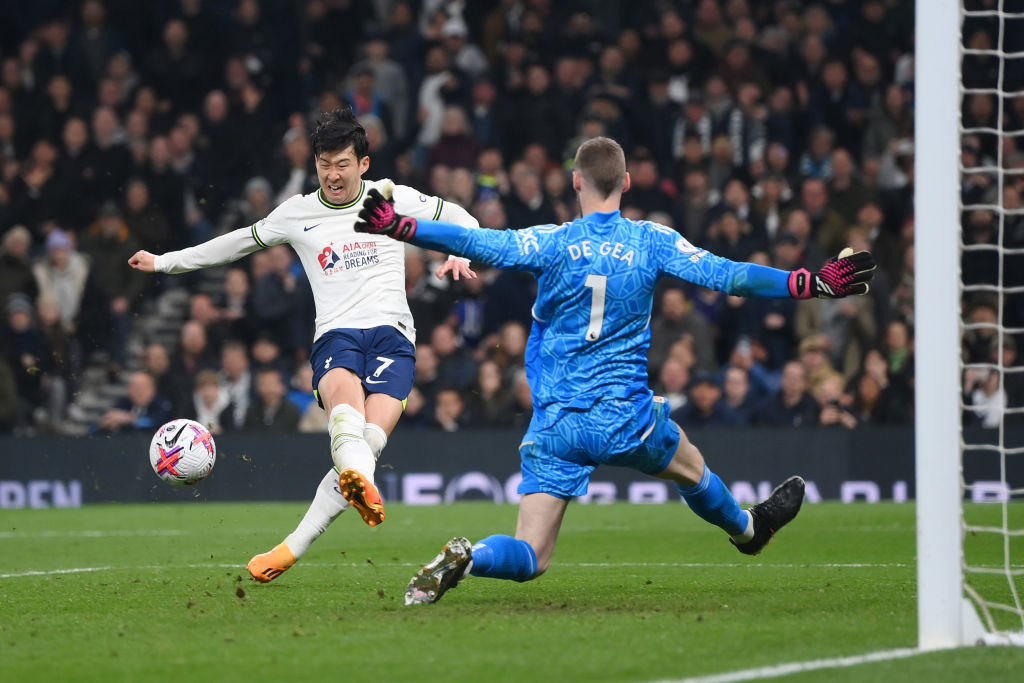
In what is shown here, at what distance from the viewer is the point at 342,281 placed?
848 cm

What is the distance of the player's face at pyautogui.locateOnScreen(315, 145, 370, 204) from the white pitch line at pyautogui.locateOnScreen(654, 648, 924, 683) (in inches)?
164

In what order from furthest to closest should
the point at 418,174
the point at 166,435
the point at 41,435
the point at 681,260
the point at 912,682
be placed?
the point at 418,174 → the point at 41,435 → the point at 166,435 → the point at 681,260 → the point at 912,682

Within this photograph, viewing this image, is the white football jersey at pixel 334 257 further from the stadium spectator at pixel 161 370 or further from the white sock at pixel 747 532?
the stadium spectator at pixel 161 370

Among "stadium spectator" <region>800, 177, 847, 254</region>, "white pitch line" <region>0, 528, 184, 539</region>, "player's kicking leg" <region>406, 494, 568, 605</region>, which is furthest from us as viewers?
"stadium spectator" <region>800, 177, 847, 254</region>

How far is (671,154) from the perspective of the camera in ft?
59.4

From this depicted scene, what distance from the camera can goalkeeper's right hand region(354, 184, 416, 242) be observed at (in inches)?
242

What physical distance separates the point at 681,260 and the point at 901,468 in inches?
346

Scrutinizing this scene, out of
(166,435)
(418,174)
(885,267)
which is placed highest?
(418,174)

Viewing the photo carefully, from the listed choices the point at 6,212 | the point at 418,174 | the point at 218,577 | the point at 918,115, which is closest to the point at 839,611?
the point at 918,115

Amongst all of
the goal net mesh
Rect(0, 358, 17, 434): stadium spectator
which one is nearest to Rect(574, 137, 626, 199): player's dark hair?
the goal net mesh

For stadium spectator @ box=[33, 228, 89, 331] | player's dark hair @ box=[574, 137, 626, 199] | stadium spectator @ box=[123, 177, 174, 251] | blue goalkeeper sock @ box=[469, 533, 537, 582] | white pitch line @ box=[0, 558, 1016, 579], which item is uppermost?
stadium spectator @ box=[123, 177, 174, 251]

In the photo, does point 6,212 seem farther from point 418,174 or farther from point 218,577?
point 218,577

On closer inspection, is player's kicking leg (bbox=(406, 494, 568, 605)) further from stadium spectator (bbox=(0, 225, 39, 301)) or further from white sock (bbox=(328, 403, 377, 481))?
stadium spectator (bbox=(0, 225, 39, 301))

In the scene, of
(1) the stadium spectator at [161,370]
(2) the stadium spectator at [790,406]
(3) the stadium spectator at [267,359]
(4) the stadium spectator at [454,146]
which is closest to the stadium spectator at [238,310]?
(3) the stadium spectator at [267,359]
